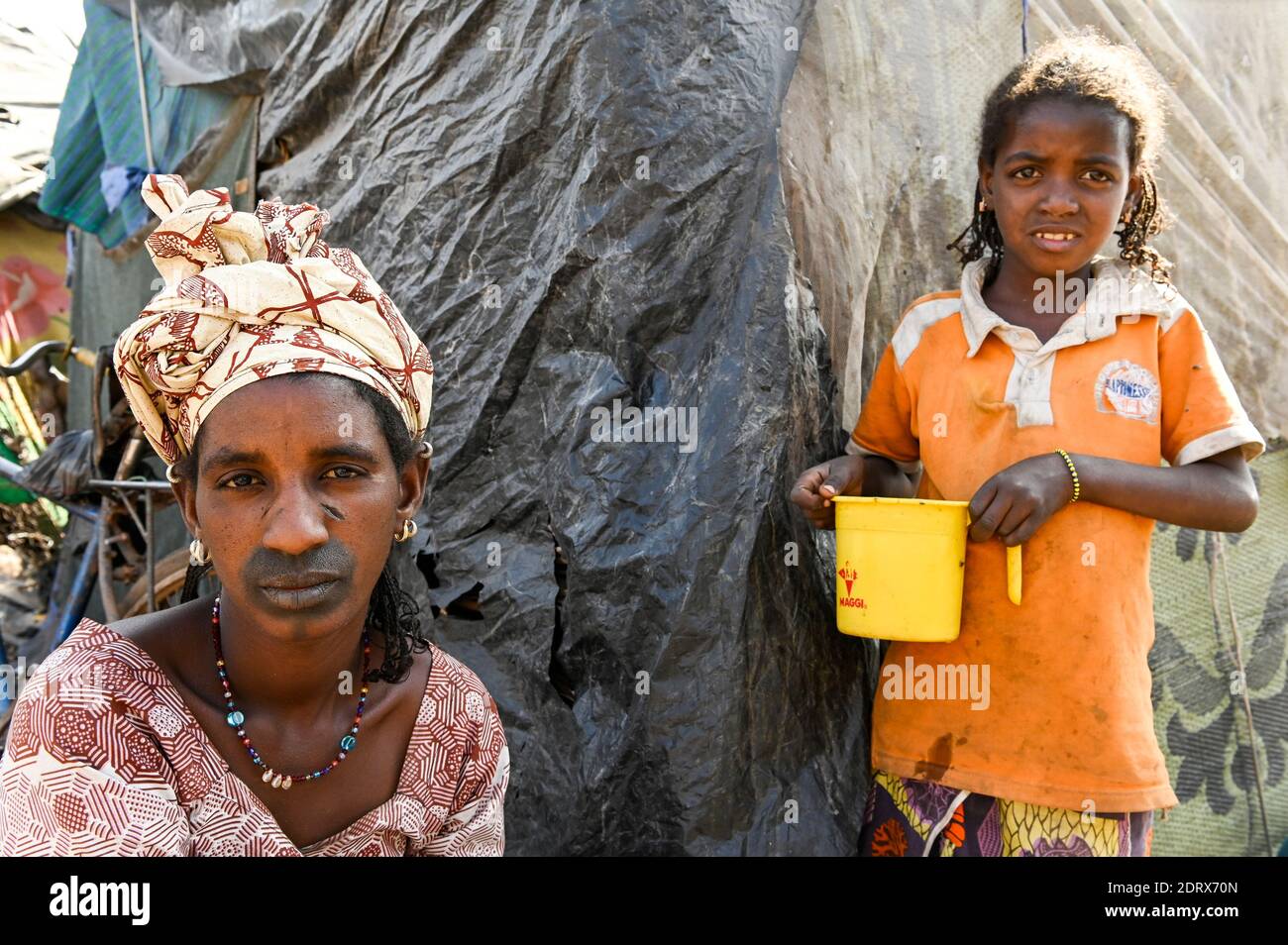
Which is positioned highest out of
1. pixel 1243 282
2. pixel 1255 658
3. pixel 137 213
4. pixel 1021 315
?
pixel 137 213

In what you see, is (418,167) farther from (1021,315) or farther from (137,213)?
(137,213)

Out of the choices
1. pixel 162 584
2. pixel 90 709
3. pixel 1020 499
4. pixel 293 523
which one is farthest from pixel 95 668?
pixel 162 584

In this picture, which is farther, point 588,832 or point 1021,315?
point 588,832

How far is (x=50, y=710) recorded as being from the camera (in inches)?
54.0

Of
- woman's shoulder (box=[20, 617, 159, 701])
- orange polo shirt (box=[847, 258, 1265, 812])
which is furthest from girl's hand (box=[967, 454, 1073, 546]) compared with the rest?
woman's shoulder (box=[20, 617, 159, 701])

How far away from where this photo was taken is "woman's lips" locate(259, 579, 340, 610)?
1.43m

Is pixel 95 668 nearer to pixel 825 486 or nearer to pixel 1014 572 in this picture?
pixel 825 486

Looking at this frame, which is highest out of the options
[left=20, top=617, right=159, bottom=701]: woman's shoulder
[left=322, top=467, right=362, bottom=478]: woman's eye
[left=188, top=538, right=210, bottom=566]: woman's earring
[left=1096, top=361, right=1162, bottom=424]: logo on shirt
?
[left=1096, top=361, right=1162, bottom=424]: logo on shirt

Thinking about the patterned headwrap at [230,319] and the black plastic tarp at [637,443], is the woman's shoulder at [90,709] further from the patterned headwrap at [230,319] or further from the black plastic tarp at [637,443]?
the black plastic tarp at [637,443]

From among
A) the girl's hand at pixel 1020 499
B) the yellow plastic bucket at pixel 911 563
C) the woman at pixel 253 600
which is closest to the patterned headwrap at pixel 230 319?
the woman at pixel 253 600

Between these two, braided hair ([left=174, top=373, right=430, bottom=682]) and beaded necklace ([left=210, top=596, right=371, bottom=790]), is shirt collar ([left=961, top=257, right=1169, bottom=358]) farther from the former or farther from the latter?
beaded necklace ([left=210, top=596, right=371, bottom=790])
